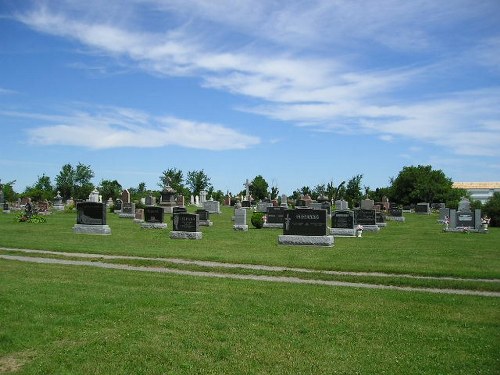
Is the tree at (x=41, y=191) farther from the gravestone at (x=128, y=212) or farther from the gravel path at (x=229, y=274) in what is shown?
the gravel path at (x=229, y=274)

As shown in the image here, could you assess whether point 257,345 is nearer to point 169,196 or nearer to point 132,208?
point 132,208

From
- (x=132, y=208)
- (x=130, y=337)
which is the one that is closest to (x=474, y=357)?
(x=130, y=337)

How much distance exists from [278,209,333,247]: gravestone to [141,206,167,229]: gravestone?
1075 cm

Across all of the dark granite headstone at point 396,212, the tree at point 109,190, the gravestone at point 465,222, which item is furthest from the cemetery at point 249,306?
the tree at point 109,190

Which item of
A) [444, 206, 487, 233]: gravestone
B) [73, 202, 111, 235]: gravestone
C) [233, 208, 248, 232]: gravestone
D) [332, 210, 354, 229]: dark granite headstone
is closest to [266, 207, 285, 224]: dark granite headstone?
[233, 208, 248, 232]: gravestone

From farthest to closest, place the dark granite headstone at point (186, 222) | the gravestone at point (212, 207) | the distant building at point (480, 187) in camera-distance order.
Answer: the distant building at point (480, 187), the gravestone at point (212, 207), the dark granite headstone at point (186, 222)

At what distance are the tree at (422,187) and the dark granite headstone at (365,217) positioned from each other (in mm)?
33627

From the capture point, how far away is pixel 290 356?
22.4ft

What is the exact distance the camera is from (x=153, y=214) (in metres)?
31.5

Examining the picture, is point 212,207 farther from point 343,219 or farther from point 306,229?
point 306,229

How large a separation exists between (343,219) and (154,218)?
37.0ft

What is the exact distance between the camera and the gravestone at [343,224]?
28.0 metres

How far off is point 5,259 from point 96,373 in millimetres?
11490

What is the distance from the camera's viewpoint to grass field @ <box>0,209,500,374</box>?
21.8ft
